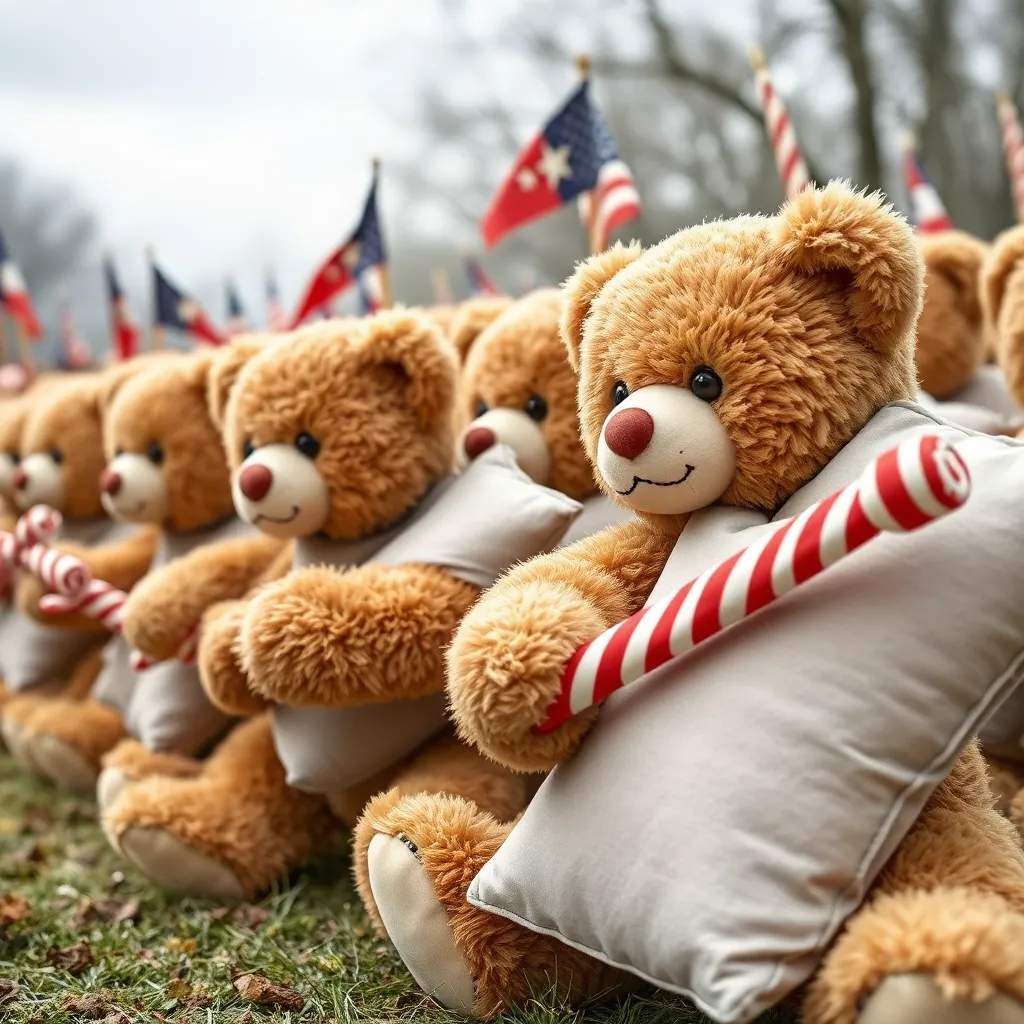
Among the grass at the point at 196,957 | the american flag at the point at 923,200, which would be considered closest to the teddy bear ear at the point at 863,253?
the grass at the point at 196,957

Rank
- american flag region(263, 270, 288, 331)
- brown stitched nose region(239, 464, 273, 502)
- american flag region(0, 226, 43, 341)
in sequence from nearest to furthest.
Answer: brown stitched nose region(239, 464, 273, 502) → american flag region(0, 226, 43, 341) → american flag region(263, 270, 288, 331)

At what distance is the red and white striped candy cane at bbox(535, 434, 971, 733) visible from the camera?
0.80 meters

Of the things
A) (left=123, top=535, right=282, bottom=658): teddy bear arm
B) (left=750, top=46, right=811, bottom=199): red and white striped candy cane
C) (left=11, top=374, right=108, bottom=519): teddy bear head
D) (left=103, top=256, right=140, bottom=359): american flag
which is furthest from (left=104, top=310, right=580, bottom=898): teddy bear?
(left=103, top=256, right=140, bottom=359): american flag

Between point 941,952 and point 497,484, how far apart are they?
738 mm

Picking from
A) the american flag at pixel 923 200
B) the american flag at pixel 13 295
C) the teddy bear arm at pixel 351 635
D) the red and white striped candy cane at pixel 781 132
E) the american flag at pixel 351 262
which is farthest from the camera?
the american flag at pixel 13 295

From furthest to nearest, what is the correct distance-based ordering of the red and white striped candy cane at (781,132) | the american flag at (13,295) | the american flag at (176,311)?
the american flag at (13,295) → the american flag at (176,311) → the red and white striped candy cane at (781,132)

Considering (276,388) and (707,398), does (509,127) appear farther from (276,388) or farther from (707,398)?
(707,398)

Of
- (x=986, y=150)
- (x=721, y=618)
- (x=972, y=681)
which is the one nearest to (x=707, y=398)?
(x=721, y=618)

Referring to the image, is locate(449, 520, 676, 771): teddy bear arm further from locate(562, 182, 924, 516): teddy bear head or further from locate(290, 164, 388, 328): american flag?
locate(290, 164, 388, 328): american flag

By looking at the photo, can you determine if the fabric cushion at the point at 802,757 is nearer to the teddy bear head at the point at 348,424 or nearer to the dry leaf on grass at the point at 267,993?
the dry leaf on grass at the point at 267,993

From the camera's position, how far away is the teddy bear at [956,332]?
1.75m

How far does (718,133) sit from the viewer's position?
4.73 metres

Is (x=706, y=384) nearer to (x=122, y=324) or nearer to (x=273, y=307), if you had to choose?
(x=122, y=324)

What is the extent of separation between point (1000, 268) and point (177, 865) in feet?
4.39
